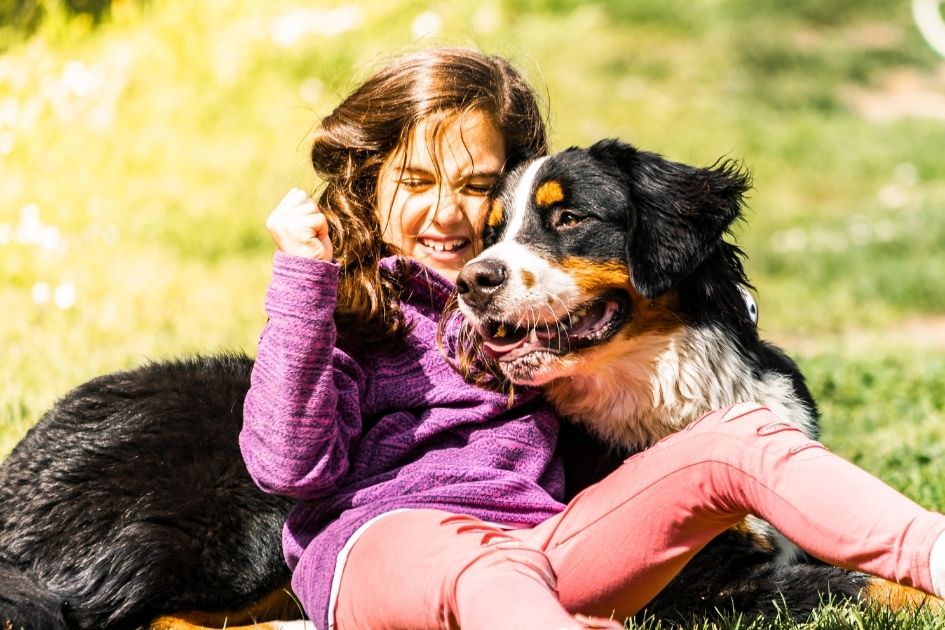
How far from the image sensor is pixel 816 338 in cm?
790

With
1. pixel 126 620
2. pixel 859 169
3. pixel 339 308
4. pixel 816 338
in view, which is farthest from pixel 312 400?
pixel 859 169

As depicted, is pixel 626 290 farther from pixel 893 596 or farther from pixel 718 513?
pixel 893 596

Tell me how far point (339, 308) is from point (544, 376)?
1.76 feet

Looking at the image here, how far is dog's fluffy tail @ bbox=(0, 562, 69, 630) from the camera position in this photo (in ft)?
8.68

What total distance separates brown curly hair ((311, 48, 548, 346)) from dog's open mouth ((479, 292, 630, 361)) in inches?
9.7

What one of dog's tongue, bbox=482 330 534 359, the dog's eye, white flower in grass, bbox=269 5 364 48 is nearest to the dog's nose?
dog's tongue, bbox=482 330 534 359

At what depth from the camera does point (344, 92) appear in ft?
13.5

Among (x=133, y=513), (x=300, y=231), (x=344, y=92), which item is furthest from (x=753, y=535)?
(x=344, y=92)

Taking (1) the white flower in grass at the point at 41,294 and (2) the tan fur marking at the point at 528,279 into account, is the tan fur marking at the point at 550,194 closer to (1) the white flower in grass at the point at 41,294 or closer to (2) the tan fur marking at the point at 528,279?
(2) the tan fur marking at the point at 528,279

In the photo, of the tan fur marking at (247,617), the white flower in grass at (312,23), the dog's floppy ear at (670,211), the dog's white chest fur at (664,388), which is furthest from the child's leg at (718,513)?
the white flower in grass at (312,23)

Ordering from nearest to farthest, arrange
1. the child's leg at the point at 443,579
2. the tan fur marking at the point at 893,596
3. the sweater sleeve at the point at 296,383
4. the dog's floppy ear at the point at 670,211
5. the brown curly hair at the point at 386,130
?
the child's leg at the point at 443,579, the sweater sleeve at the point at 296,383, the tan fur marking at the point at 893,596, the dog's floppy ear at the point at 670,211, the brown curly hair at the point at 386,130

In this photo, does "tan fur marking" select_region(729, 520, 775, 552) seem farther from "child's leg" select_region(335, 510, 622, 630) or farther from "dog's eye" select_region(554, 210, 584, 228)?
"dog's eye" select_region(554, 210, 584, 228)

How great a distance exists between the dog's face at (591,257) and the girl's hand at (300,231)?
337mm

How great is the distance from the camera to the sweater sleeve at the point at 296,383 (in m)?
2.62
